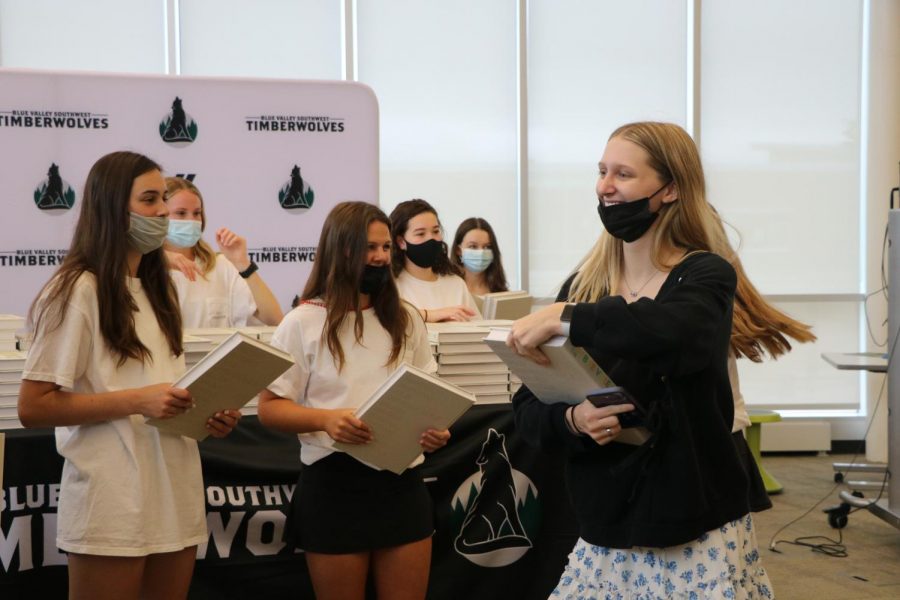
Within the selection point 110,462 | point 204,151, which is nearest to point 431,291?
point 204,151

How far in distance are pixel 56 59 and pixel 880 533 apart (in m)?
6.19

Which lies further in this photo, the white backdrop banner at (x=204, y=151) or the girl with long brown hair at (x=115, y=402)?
the white backdrop banner at (x=204, y=151)

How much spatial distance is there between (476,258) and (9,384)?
3.08 m

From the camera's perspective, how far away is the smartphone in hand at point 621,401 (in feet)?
4.71

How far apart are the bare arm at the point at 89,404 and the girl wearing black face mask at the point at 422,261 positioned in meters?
2.04

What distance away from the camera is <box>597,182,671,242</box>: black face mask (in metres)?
1.61

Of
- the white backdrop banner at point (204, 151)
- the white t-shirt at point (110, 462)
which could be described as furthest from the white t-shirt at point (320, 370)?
the white backdrop banner at point (204, 151)

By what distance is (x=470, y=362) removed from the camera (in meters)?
3.23

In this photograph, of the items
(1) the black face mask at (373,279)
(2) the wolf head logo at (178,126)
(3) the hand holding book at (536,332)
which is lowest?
(3) the hand holding book at (536,332)

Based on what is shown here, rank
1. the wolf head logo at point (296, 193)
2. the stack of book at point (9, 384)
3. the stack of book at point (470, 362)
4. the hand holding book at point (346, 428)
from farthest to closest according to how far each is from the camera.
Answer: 1. the wolf head logo at point (296, 193)
2. the stack of book at point (470, 362)
3. the stack of book at point (9, 384)
4. the hand holding book at point (346, 428)

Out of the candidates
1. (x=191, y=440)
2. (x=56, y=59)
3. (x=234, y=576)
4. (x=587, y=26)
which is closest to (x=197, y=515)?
(x=191, y=440)

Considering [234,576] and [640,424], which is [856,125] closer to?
[234,576]

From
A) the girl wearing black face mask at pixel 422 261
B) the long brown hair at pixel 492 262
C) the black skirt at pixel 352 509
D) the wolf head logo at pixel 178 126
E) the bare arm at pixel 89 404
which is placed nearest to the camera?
the bare arm at pixel 89 404

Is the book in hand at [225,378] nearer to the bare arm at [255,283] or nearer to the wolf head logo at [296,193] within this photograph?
the bare arm at [255,283]
